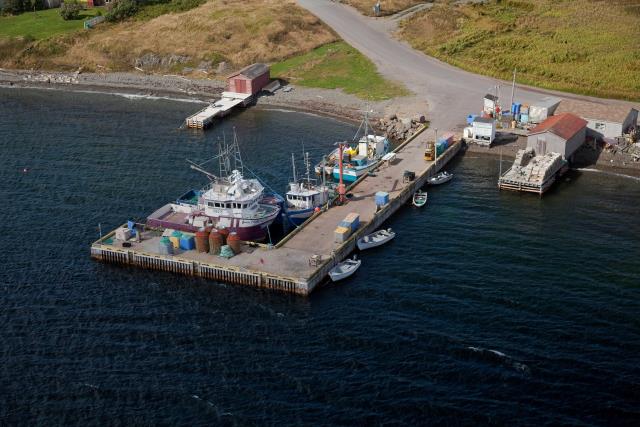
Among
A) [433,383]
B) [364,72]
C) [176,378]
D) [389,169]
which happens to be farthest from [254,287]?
[364,72]

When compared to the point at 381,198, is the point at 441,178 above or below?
below

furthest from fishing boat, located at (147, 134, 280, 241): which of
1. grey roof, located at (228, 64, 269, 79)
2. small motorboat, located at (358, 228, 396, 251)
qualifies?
grey roof, located at (228, 64, 269, 79)

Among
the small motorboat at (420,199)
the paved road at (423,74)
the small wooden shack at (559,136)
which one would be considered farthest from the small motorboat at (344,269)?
the paved road at (423,74)

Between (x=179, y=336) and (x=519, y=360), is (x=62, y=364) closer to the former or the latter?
(x=179, y=336)

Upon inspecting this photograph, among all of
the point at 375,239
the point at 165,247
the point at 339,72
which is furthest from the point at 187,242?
the point at 339,72

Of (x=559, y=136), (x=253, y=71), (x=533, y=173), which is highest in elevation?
(x=253, y=71)

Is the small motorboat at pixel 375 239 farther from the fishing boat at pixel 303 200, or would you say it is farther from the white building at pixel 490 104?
the white building at pixel 490 104

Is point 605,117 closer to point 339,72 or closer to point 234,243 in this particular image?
point 339,72
